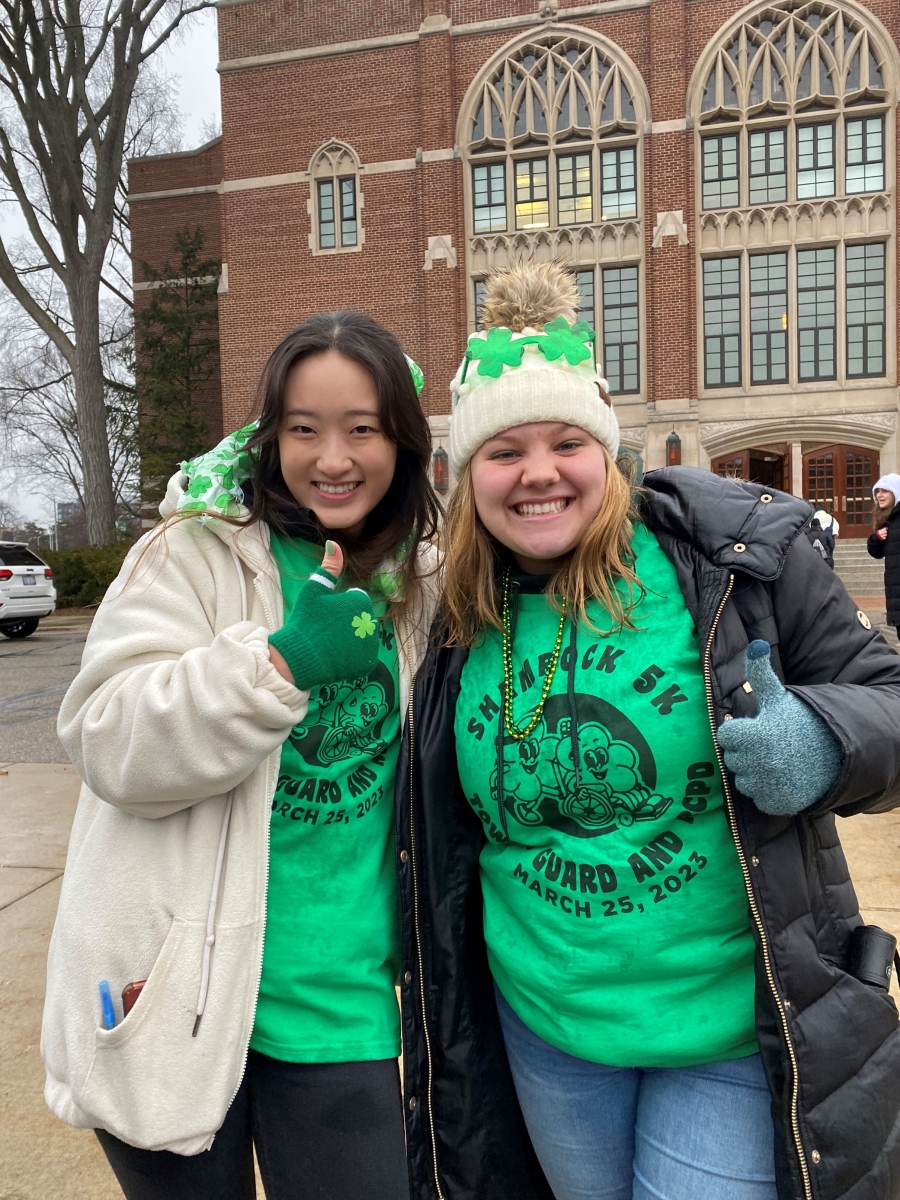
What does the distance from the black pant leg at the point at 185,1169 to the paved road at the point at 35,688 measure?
524cm

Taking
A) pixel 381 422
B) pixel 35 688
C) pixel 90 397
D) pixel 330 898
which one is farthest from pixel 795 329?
pixel 330 898

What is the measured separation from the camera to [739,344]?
835 inches

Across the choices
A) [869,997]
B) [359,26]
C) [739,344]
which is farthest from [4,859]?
[359,26]

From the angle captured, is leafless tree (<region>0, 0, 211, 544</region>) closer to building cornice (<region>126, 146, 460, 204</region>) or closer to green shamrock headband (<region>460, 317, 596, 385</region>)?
building cornice (<region>126, 146, 460, 204</region>)

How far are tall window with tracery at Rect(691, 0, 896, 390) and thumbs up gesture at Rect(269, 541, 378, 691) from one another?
853 inches

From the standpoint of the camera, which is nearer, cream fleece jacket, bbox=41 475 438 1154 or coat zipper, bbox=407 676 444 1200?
cream fleece jacket, bbox=41 475 438 1154

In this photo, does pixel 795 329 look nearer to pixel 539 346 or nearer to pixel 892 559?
pixel 892 559

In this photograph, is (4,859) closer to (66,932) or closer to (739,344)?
(66,932)

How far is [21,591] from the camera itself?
14844mm

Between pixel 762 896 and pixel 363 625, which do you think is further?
pixel 363 625

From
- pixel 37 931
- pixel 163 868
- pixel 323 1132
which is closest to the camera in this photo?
pixel 163 868

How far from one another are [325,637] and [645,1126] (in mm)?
987

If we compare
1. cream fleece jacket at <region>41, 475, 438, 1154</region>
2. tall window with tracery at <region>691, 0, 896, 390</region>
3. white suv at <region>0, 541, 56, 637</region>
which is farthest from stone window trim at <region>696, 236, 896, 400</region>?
cream fleece jacket at <region>41, 475, 438, 1154</region>

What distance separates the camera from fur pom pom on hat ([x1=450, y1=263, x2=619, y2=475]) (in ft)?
5.22
